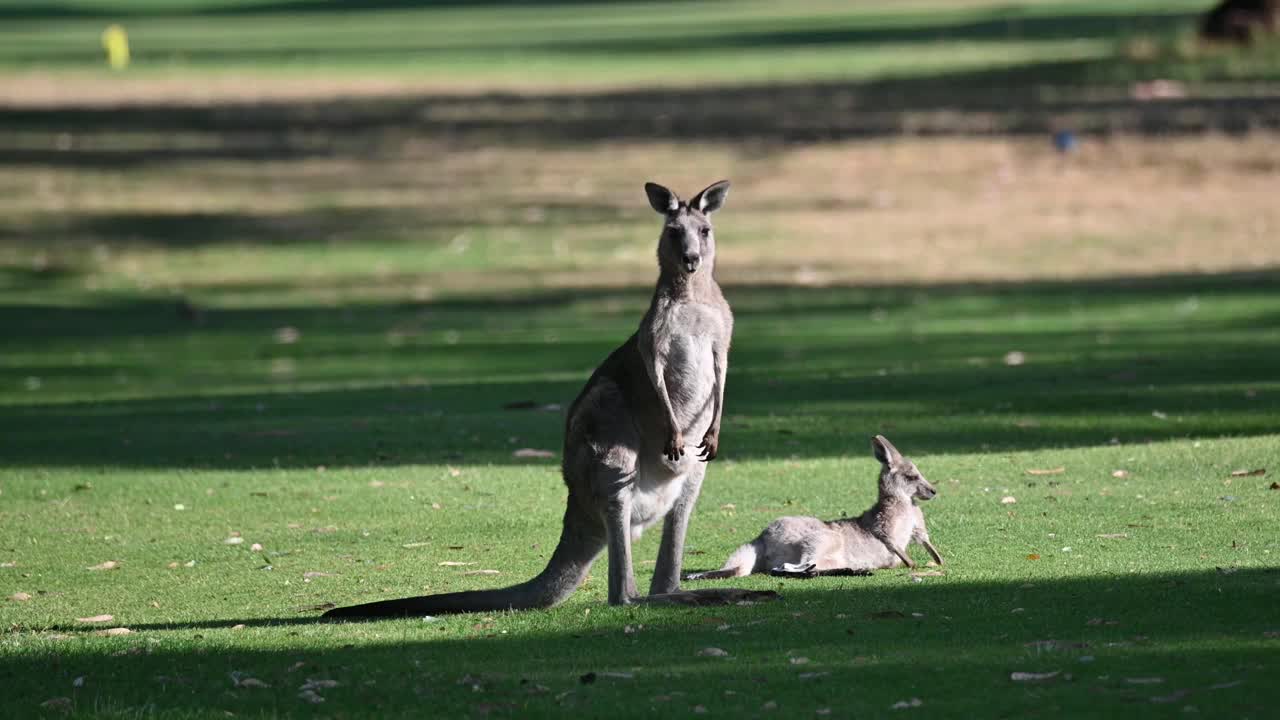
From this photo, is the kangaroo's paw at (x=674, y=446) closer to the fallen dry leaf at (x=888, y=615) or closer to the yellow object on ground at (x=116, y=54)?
the fallen dry leaf at (x=888, y=615)

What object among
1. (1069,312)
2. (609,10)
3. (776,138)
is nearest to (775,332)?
(1069,312)

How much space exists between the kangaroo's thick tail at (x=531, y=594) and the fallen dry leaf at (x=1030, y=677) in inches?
89.3

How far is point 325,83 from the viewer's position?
60062 millimetres

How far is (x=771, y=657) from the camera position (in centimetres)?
843

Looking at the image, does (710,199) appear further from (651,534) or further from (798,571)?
(651,534)

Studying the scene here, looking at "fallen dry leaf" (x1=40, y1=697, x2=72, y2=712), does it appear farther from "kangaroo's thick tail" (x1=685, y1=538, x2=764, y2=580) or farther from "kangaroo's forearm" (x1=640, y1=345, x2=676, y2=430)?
"kangaroo's thick tail" (x1=685, y1=538, x2=764, y2=580)

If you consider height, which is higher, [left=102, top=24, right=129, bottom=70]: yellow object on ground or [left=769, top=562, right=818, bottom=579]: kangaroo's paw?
[left=102, top=24, right=129, bottom=70]: yellow object on ground

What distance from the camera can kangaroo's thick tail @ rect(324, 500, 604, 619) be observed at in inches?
375

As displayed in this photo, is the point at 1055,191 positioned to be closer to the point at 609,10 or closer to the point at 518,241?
the point at 518,241

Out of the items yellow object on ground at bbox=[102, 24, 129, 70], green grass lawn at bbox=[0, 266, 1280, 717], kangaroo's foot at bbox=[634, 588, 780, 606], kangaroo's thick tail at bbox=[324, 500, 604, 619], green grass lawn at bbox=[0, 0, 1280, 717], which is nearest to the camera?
green grass lawn at bbox=[0, 266, 1280, 717]

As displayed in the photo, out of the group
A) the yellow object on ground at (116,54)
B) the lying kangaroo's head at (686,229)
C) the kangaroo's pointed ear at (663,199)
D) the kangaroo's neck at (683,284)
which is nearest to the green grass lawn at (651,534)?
the kangaroo's neck at (683,284)

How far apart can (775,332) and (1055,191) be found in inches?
512

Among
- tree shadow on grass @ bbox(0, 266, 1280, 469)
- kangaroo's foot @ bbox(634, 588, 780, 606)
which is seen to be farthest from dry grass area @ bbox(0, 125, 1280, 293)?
kangaroo's foot @ bbox(634, 588, 780, 606)

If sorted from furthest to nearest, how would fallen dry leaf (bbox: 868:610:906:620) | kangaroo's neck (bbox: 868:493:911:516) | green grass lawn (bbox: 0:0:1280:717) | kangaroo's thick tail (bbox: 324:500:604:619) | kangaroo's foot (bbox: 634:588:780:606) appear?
kangaroo's neck (bbox: 868:493:911:516), kangaroo's thick tail (bbox: 324:500:604:619), kangaroo's foot (bbox: 634:588:780:606), fallen dry leaf (bbox: 868:610:906:620), green grass lawn (bbox: 0:0:1280:717)
